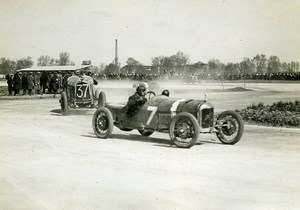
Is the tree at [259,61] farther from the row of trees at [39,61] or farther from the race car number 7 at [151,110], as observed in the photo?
the row of trees at [39,61]

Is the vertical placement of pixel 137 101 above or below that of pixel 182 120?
above

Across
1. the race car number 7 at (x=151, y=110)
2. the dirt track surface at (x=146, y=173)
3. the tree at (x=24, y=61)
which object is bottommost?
the dirt track surface at (x=146, y=173)

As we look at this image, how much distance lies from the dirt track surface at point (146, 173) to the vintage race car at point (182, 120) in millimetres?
219

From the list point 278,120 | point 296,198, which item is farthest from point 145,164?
point 278,120

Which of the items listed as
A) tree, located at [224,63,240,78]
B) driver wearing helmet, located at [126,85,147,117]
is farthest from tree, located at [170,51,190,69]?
tree, located at [224,63,240,78]

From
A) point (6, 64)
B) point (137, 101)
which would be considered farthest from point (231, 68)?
point (137, 101)

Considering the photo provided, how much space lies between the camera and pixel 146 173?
241 inches

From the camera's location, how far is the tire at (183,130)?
726cm

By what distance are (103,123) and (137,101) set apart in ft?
3.09

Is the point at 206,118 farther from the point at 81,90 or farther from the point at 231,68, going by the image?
the point at 231,68

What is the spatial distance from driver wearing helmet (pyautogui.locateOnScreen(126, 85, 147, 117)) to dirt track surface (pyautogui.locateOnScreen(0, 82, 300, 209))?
1.92 ft

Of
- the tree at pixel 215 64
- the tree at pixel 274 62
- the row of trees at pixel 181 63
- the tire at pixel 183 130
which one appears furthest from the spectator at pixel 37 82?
the tire at pixel 183 130

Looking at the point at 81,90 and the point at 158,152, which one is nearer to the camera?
the point at 158,152

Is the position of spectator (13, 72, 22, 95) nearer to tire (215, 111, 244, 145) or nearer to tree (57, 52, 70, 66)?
tree (57, 52, 70, 66)
